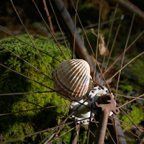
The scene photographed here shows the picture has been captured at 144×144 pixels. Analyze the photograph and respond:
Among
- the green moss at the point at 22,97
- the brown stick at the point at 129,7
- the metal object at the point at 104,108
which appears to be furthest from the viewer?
the brown stick at the point at 129,7

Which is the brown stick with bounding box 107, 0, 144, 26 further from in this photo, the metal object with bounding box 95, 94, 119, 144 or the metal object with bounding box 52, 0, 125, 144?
the metal object with bounding box 95, 94, 119, 144

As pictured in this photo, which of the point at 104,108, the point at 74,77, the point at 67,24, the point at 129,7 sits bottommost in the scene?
the point at 104,108

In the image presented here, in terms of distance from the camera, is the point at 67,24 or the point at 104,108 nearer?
the point at 104,108

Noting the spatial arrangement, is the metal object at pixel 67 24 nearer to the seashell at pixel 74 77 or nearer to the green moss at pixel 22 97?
the green moss at pixel 22 97

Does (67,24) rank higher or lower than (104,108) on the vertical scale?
higher

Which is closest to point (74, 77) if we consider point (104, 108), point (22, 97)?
point (104, 108)

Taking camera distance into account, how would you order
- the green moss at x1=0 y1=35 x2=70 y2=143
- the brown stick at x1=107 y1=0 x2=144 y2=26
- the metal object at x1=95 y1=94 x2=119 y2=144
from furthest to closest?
1. the brown stick at x1=107 y1=0 x2=144 y2=26
2. the green moss at x1=0 y1=35 x2=70 y2=143
3. the metal object at x1=95 y1=94 x2=119 y2=144

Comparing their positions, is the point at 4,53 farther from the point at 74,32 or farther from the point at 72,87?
the point at 72,87

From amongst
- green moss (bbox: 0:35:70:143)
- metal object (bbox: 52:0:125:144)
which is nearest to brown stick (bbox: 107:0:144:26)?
metal object (bbox: 52:0:125:144)

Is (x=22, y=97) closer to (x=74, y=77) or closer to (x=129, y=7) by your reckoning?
(x=74, y=77)

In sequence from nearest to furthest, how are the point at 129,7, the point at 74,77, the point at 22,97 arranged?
the point at 74,77
the point at 22,97
the point at 129,7

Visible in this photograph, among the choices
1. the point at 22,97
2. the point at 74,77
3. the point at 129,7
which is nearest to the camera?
the point at 74,77

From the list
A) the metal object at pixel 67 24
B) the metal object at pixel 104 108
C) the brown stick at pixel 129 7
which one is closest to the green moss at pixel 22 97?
the metal object at pixel 67 24
